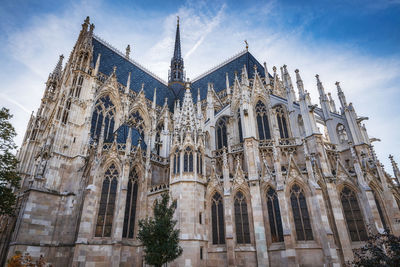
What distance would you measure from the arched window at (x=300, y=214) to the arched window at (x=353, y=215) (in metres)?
2.71

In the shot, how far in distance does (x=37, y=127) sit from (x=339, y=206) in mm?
28517

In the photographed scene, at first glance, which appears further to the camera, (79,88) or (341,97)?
(79,88)

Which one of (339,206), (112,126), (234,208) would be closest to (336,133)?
(339,206)

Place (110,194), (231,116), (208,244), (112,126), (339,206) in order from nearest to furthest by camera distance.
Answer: (339,206) < (208,244) < (110,194) < (231,116) < (112,126)

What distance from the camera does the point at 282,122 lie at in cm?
2103

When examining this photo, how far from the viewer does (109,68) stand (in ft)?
91.0

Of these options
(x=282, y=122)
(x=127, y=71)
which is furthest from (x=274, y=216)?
(x=127, y=71)

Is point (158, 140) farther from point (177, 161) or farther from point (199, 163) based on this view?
point (199, 163)

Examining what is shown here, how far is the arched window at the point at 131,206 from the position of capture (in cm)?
1751

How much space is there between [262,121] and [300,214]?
28.4ft

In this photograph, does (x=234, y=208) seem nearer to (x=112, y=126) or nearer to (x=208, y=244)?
(x=208, y=244)

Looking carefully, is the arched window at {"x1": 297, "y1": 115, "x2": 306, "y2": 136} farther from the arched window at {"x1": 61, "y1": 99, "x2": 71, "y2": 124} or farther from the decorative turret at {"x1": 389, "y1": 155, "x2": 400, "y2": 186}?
the arched window at {"x1": 61, "y1": 99, "x2": 71, "y2": 124}

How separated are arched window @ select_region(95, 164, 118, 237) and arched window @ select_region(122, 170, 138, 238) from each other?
1104mm

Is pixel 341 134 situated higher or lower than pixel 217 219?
higher
